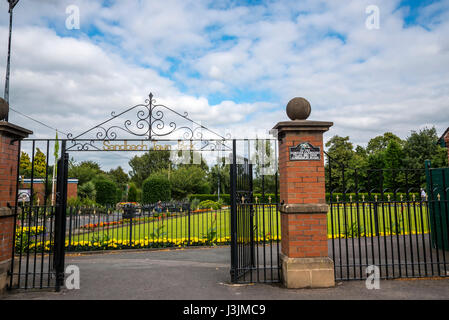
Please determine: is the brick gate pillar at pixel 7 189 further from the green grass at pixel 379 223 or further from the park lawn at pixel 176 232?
the green grass at pixel 379 223

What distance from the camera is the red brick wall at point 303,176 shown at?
4996mm

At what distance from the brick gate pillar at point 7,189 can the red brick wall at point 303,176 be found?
4.61 meters

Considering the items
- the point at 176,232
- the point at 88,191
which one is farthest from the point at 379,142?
the point at 176,232

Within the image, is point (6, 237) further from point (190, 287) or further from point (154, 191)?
point (154, 191)

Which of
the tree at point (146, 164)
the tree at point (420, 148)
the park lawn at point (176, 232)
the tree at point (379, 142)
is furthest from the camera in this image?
the tree at point (146, 164)

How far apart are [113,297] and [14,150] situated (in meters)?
3.06

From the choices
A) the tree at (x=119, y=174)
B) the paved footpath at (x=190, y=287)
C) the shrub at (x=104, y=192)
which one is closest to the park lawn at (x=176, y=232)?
the paved footpath at (x=190, y=287)

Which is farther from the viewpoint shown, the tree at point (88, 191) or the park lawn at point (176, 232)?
the tree at point (88, 191)

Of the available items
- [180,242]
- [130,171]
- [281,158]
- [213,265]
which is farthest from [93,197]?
[130,171]

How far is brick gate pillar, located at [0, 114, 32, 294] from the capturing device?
487 cm

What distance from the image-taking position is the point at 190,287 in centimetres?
511

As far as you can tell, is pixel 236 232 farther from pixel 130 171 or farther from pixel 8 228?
pixel 130 171

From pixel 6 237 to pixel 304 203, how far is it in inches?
197

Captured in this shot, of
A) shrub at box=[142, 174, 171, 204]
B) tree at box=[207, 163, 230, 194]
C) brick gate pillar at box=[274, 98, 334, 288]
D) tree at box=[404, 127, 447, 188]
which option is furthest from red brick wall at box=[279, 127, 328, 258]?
tree at box=[207, 163, 230, 194]
